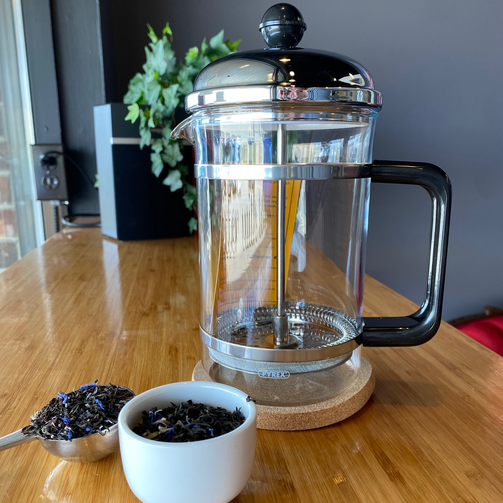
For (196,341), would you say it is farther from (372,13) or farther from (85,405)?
(372,13)

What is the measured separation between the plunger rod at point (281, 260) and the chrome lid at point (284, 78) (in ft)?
0.19

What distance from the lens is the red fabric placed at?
4.05ft

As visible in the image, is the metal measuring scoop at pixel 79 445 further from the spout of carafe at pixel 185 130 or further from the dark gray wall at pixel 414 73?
the dark gray wall at pixel 414 73

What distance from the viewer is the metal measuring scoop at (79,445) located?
0.32 m

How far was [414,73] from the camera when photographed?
1.44 meters

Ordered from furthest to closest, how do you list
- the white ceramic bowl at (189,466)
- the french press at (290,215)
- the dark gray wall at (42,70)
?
the dark gray wall at (42,70)
the french press at (290,215)
the white ceramic bowl at (189,466)

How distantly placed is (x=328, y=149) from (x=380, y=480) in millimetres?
284

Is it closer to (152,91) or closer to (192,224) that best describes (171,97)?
(152,91)

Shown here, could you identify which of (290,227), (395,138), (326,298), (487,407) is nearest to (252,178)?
(290,227)

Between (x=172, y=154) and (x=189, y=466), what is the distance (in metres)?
0.94

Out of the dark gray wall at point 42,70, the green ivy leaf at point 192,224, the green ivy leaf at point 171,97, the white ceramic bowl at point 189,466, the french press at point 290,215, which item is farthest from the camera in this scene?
the dark gray wall at point 42,70

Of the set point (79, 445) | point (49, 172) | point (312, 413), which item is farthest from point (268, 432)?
point (49, 172)

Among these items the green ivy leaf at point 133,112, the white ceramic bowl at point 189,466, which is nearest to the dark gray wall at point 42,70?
the green ivy leaf at point 133,112

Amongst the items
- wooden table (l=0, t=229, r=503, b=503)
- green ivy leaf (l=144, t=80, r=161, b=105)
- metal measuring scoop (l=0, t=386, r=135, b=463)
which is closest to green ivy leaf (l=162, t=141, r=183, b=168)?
green ivy leaf (l=144, t=80, r=161, b=105)
